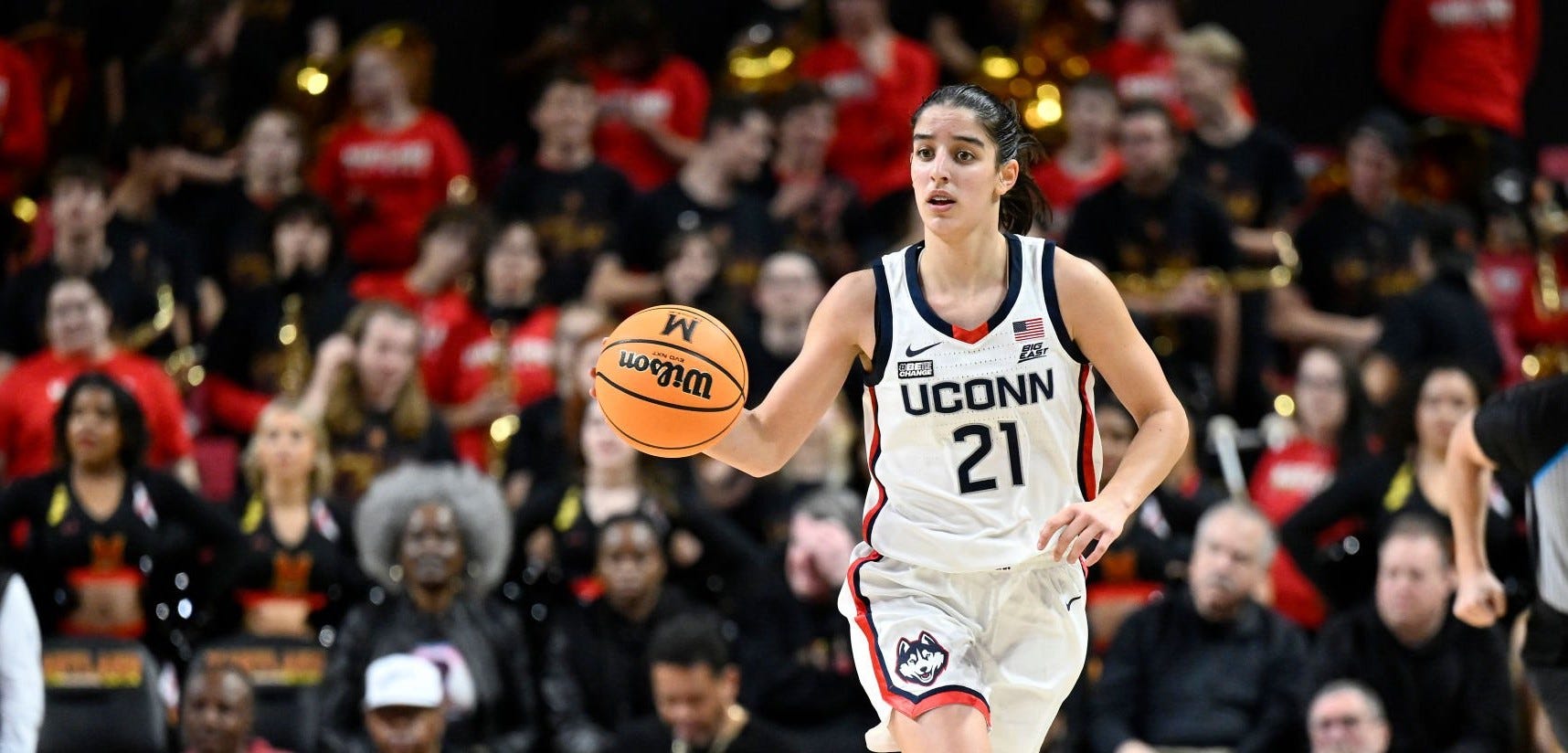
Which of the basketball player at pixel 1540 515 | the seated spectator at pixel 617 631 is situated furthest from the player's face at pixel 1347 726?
the seated spectator at pixel 617 631

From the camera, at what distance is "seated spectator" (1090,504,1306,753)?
760cm

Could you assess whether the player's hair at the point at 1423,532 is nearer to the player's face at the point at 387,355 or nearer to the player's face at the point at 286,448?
the player's face at the point at 387,355

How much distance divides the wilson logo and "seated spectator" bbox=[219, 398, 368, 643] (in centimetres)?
366

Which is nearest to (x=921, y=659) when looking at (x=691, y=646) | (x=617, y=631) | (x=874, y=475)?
(x=874, y=475)

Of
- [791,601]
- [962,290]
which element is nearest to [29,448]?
[791,601]

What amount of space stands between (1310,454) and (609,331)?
2.99 meters

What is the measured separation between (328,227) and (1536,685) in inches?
240

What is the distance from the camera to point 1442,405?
812 centimetres

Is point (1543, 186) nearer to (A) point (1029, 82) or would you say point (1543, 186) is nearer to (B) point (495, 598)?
(A) point (1029, 82)

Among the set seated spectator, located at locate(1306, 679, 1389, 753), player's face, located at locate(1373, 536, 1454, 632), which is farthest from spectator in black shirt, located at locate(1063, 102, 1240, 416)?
seated spectator, located at locate(1306, 679, 1389, 753)

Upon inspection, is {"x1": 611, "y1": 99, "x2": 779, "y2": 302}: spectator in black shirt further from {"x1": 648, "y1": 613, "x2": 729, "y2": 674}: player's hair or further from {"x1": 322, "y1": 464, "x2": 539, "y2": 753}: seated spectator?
{"x1": 648, "y1": 613, "x2": 729, "y2": 674}: player's hair

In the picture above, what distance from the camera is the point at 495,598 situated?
332 inches

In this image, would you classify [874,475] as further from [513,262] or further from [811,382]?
[513,262]

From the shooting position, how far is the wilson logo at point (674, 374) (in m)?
4.84
